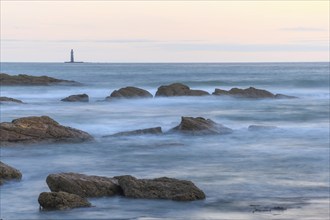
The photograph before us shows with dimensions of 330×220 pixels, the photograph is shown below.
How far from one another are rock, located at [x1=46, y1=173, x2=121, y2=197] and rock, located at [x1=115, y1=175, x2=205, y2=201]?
0.25 m

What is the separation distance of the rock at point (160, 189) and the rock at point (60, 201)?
1186 millimetres

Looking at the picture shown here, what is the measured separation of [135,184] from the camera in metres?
13.8

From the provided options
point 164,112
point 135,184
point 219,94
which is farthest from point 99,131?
point 219,94

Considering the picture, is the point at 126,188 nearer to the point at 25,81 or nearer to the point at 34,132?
the point at 34,132

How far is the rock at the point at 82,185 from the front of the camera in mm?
13555

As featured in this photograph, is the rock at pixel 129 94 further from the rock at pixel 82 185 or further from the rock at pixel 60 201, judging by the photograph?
the rock at pixel 60 201

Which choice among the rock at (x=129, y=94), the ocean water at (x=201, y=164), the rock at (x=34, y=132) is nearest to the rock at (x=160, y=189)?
the ocean water at (x=201, y=164)

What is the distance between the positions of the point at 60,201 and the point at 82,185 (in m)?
1.17

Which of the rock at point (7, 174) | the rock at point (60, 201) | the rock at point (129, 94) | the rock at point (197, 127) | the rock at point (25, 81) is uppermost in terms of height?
the rock at point (25, 81)

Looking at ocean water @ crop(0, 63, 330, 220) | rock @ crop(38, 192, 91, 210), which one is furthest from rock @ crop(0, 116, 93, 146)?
rock @ crop(38, 192, 91, 210)

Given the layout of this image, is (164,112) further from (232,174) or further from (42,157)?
(232,174)

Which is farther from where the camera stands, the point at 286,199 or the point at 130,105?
the point at 130,105

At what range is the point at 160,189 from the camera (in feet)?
44.8

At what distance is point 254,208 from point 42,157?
27.9 ft
